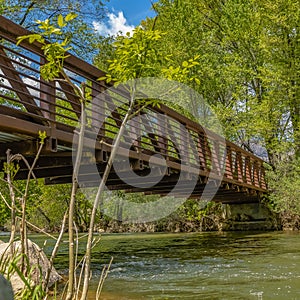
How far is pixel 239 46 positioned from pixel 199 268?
51.2 ft

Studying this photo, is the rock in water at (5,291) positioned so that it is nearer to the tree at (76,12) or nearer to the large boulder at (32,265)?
the large boulder at (32,265)

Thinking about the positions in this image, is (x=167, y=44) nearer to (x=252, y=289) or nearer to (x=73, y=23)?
(x=73, y=23)

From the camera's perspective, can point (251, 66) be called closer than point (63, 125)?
No

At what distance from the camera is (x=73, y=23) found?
14320 mm

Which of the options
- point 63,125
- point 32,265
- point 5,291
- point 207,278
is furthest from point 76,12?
point 5,291

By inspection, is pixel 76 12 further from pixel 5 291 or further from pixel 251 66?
pixel 5 291

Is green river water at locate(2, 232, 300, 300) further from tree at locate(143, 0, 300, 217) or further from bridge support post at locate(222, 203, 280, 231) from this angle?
bridge support post at locate(222, 203, 280, 231)

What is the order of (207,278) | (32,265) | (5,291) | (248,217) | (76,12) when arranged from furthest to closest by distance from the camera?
1. (248,217)
2. (76,12)
3. (207,278)
4. (32,265)
5. (5,291)

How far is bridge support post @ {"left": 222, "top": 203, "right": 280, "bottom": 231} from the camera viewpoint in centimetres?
1905

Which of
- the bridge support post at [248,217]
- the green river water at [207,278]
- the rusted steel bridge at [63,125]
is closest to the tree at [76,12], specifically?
the rusted steel bridge at [63,125]

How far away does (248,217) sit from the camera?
19938 millimetres

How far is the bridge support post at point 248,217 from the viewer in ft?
62.5

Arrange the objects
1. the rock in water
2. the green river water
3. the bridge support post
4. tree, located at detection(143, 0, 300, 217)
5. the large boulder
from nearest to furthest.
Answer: the rock in water → the large boulder → the green river water → tree, located at detection(143, 0, 300, 217) → the bridge support post

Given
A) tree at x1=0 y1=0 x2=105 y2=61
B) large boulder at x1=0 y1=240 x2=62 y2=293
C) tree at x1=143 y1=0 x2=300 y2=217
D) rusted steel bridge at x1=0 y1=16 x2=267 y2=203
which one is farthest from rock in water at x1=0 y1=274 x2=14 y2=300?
tree at x1=143 y1=0 x2=300 y2=217
